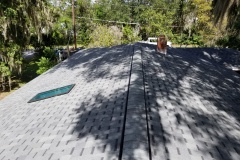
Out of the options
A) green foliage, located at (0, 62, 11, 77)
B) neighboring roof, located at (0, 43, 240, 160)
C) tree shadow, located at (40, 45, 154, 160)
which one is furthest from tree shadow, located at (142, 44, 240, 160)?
green foliage, located at (0, 62, 11, 77)

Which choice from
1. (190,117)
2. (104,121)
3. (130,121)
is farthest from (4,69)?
(190,117)

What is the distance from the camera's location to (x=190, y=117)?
171 inches

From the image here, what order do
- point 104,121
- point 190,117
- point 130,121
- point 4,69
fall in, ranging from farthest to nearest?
point 4,69
point 190,117
point 104,121
point 130,121

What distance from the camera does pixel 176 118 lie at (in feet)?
13.6

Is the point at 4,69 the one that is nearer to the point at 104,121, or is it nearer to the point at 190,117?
the point at 104,121

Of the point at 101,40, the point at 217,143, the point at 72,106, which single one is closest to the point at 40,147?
the point at 72,106

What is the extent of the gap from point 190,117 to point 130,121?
1.42 metres

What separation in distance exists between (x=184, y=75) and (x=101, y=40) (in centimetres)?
1799

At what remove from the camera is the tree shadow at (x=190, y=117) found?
325 centimetres

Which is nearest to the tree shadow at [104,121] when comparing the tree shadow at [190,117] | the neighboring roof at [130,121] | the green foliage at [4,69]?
the neighboring roof at [130,121]

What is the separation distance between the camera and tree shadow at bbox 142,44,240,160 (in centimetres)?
325

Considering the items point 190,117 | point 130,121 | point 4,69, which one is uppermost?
point 130,121

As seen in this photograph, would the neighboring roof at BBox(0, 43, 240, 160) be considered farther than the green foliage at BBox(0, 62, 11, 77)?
No

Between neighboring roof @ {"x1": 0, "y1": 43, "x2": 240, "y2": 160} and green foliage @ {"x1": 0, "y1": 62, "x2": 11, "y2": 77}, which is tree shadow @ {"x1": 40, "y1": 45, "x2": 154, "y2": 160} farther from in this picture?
green foliage @ {"x1": 0, "y1": 62, "x2": 11, "y2": 77}
